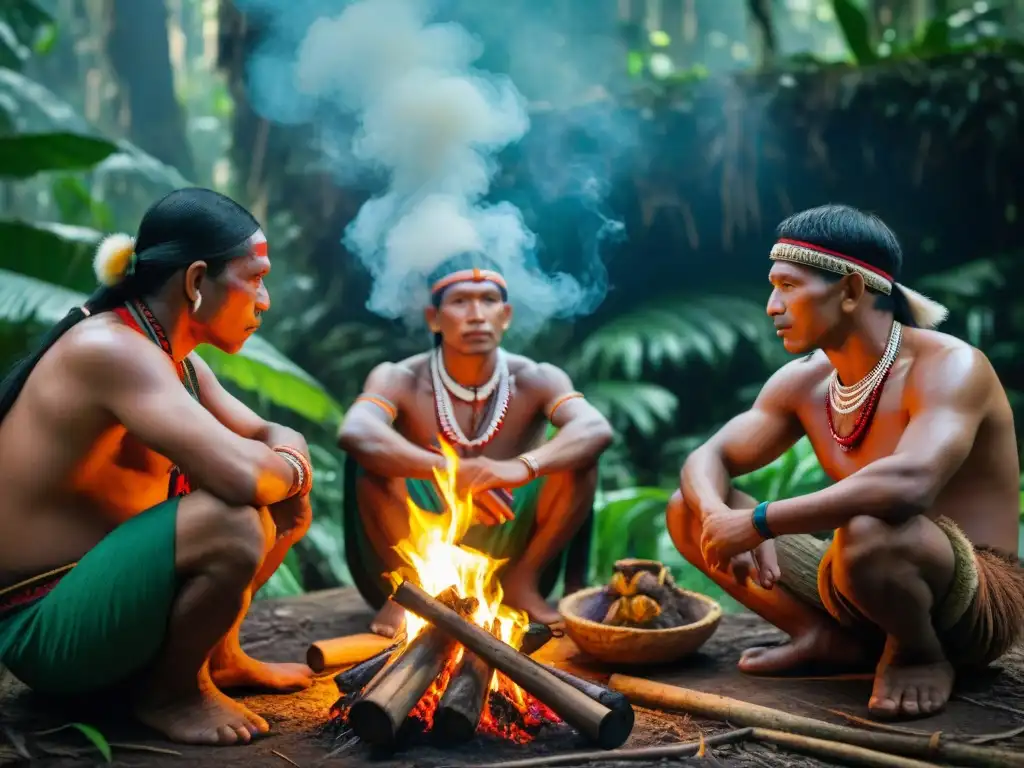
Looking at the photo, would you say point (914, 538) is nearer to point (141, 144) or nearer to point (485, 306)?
point (485, 306)

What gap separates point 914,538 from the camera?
9.82 feet

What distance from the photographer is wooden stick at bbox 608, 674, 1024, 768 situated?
8.73ft

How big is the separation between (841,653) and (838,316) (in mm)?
1219

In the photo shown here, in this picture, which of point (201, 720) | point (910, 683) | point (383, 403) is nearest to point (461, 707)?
point (201, 720)

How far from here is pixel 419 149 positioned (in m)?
4.70

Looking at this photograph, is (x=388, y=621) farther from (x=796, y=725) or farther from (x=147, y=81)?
(x=147, y=81)

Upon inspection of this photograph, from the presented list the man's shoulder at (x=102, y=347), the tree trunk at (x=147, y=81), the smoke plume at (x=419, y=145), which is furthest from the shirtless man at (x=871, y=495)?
the tree trunk at (x=147, y=81)

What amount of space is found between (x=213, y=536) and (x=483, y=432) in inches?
62.8

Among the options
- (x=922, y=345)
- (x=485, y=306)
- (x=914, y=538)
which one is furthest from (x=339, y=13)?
(x=914, y=538)

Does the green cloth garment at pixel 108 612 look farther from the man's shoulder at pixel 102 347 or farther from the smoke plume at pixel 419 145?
the smoke plume at pixel 419 145

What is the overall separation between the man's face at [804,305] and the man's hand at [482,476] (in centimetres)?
120

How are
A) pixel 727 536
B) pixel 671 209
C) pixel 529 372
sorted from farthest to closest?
pixel 671 209, pixel 529 372, pixel 727 536

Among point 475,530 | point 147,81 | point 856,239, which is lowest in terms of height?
point 475,530

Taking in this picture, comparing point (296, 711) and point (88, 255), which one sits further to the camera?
point (88, 255)
